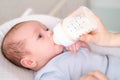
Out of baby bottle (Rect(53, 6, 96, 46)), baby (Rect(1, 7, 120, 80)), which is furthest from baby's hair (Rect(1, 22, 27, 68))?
baby bottle (Rect(53, 6, 96, 46))

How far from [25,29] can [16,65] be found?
14 centimetres

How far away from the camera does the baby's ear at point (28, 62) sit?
0.95 m

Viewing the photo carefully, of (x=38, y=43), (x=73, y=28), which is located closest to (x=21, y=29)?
(x=38, y=43)

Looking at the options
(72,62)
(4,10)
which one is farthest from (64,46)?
(4,10)

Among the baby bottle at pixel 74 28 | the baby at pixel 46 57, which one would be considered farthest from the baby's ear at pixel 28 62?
the baby bottle at pixel 74 28

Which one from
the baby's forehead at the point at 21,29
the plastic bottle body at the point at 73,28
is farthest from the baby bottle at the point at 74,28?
the baby's forehead at the point at 21,29

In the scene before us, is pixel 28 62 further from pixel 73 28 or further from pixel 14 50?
pixel 73 28

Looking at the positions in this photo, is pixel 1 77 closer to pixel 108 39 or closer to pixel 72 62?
pixel 72 62

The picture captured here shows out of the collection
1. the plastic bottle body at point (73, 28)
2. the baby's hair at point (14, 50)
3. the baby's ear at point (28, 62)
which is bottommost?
the baby's ear at point (28, 62)

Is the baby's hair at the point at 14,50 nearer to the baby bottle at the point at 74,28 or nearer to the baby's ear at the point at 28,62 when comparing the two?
the baby's ear at the point at 28,62

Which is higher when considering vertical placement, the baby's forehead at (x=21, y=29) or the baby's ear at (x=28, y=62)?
the baby's forehead at (x=21, y=29)

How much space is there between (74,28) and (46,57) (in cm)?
18

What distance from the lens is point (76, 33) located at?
89 cm

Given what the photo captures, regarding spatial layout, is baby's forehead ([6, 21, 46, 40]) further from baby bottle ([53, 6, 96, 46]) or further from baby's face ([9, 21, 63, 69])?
baby bottle ([53, 6, 96, 46])
